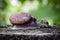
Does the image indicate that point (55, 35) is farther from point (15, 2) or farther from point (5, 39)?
point (15, 2)

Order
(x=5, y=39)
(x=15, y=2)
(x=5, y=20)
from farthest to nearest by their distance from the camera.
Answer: (x=15, y=2) → (x=5, y=20) → (x=5, y=39)

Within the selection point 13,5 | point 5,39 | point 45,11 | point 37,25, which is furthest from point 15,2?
point 5,39

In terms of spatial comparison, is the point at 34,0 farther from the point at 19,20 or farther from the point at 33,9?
the point at 19,20

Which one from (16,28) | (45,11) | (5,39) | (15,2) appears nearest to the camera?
(5,39)

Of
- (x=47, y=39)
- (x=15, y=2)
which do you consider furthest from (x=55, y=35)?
(x=15, y=2)

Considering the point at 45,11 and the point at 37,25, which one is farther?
the point at 45,11

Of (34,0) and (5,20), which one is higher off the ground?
(34,0)
